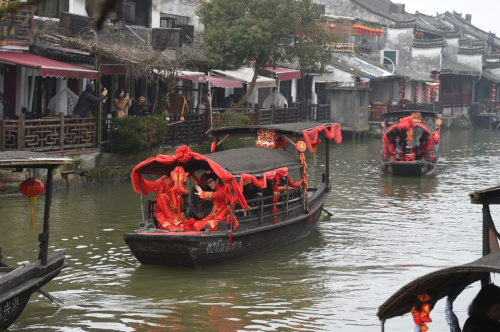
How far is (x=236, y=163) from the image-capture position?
43.7ft

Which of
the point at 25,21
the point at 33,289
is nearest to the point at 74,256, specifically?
the point at 33,289

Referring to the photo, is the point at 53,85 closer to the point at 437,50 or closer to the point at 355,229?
the point at 355,229

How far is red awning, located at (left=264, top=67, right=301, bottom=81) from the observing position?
32.3m

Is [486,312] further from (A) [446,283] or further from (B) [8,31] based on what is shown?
(B) [8,31]

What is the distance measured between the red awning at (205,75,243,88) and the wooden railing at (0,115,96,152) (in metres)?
6.83

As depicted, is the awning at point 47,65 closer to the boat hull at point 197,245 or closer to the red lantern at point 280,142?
the red lantern at point 280,142

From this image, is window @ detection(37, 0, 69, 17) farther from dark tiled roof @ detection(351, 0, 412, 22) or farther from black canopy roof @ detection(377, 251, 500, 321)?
dark tiled roof @ detection(351, 0, 412, 22)

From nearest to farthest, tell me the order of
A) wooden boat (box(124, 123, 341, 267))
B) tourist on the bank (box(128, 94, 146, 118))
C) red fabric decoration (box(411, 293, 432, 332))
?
1. red fabric decoration (box(411, 293, 432, 332))
2. wooden boat (box(124, 123, 341, 267))
3. tourist on the bank (box(128, 94, 146, 118))

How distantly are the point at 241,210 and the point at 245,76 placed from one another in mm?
17237

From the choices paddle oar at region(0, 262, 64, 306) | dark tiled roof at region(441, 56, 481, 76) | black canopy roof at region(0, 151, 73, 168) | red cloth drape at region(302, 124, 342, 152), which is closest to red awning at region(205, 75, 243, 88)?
red cloth drape at region(302, 124, 342, 152)

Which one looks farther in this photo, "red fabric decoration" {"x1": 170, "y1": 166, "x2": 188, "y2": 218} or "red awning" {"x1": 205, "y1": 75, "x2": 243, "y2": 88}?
"red awning" {"x1": 205, "y1": 75, "x2": 243, "y2": 88}

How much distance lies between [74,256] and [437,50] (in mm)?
38136

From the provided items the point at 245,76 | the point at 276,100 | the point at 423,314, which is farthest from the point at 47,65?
the point at 276,100

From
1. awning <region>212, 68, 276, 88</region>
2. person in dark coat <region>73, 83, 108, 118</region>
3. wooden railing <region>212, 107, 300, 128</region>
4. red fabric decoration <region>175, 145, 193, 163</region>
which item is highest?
awning <region>212, 68, 276, 88</region>
